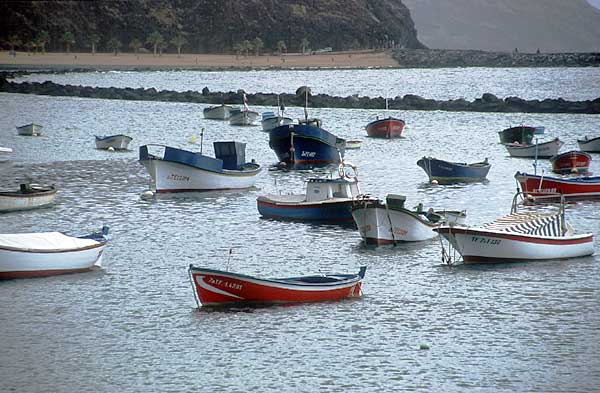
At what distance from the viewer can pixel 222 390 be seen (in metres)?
23.0

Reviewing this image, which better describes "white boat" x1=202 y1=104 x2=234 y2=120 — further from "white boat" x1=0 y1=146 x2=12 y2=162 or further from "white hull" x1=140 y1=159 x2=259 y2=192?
"white hull" x1=140 y1=159 x2=259 y2=192

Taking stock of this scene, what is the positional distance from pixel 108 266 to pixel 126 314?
5658 mm

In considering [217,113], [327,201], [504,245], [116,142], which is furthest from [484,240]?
[217,113]

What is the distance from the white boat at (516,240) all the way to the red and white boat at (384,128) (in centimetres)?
4775

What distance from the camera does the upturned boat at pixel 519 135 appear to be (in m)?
72.9

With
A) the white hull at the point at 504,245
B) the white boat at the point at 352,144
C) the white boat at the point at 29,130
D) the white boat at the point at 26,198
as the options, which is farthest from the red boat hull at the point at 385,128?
the white hull at the point at 504,245

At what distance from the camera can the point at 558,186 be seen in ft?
152

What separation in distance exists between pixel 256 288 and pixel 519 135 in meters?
48.4

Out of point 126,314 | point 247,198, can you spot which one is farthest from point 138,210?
point 126,314

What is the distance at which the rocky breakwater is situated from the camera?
364 feet

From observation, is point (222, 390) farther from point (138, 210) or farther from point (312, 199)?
point (138, 210)

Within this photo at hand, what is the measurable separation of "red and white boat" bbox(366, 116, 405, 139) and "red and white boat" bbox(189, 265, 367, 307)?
53869 millimetres

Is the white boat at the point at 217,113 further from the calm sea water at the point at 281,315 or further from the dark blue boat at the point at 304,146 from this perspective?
the calm sea water at the point at 281,315

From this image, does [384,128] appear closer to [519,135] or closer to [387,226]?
[519,135]
